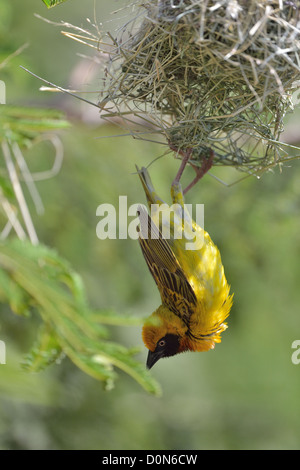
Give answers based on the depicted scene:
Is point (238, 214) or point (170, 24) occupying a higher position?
point (238, 214)

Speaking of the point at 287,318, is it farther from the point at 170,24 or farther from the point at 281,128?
the point at 170,24

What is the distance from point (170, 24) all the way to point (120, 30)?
0.34 meters

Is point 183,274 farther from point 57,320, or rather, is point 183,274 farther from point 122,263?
point 122,263

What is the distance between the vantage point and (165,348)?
3.03 metres

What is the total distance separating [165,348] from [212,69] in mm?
1543

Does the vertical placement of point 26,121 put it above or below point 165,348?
above

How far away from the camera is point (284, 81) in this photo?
2.15m

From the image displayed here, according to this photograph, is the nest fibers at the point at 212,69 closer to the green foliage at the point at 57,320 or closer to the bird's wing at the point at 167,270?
the bird's wing at the point at 167,270

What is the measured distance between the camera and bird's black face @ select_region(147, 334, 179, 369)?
299cm

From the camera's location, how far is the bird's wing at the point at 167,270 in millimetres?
2805

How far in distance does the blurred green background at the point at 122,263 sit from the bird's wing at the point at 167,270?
1.21 meters

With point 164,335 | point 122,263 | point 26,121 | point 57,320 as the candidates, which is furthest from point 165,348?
point 122,263

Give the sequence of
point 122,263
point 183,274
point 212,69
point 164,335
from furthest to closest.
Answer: point 122,263 → point 164,335 → point 183,274 → point 212,69
